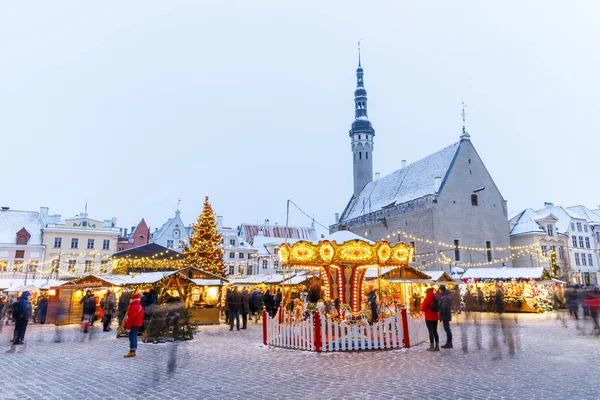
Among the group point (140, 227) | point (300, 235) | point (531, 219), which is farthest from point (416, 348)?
point (300, 235)

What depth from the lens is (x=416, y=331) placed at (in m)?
12.7

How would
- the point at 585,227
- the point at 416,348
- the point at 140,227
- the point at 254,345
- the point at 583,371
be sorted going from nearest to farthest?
the point at 583,371, the point at 416,348, the point at 254,345, the point at 585,227, the point at 140,227

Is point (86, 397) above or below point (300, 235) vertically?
below

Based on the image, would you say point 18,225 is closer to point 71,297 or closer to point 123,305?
point 71,297

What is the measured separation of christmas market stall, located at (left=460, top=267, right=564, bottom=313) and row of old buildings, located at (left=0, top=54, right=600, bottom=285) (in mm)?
7779

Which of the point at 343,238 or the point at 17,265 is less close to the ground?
the point at 17,265

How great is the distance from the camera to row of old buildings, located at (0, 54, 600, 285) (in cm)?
4072

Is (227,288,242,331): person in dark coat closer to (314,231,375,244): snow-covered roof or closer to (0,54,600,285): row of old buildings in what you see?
(314,231,375,244): snow-covered roof

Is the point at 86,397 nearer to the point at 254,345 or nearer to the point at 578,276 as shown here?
the point at 254,345

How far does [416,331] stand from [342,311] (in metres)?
3.86

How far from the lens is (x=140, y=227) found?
56688 millimetres

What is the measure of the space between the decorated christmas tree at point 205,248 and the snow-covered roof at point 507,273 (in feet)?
61.1

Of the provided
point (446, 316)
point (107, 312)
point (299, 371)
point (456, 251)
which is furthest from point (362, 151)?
point (299, 371)

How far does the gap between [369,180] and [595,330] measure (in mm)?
44627
